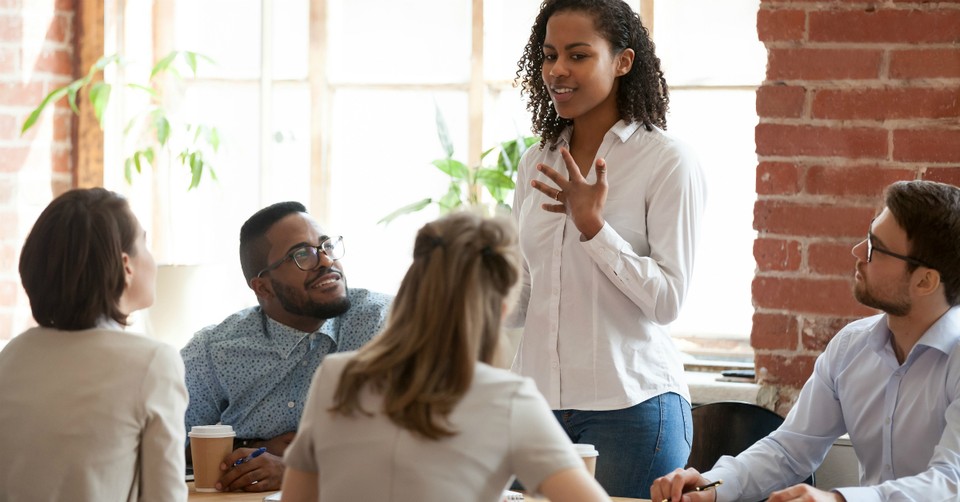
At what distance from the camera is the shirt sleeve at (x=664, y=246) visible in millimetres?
2062

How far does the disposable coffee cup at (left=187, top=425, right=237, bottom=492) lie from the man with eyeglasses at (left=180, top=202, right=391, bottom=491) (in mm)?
303

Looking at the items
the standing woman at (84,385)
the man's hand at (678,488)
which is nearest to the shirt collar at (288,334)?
the standing woman at (84,385)

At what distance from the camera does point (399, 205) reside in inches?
146

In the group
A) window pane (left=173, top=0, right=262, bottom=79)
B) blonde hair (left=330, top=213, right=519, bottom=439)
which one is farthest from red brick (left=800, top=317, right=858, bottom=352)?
window pane (left=173, top=0, right=262, bottom=79)

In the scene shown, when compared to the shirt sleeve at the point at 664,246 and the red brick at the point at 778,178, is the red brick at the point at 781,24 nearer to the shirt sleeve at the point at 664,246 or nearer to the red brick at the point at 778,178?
the red brick at the point at 778,178

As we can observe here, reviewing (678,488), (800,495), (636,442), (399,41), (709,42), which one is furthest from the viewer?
(399,41)

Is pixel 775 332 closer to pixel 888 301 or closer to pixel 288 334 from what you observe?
pixel 888 301

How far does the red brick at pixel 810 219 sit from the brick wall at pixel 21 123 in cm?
226

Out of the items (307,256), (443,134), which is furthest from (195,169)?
(307,256)

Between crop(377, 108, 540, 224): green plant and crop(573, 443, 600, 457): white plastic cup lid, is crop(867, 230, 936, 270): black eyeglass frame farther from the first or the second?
crop(377, 108, 540, 224): green plant

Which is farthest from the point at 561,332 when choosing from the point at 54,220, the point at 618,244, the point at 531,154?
the point at 54,220

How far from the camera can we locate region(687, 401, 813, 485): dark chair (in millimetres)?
2633

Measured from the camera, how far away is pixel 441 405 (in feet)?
4.36

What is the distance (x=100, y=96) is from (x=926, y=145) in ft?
7.91
